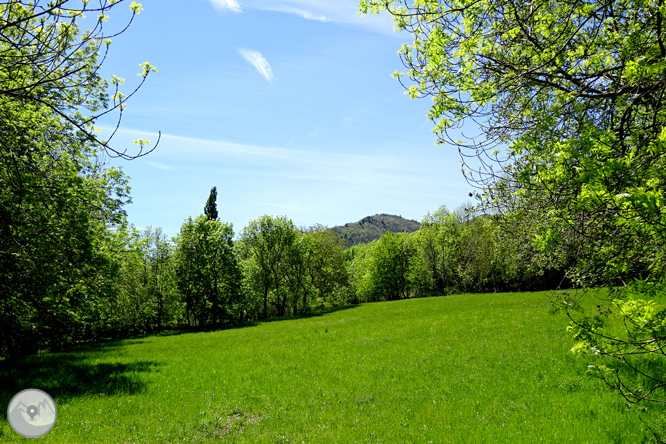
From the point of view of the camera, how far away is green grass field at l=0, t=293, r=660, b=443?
892cm

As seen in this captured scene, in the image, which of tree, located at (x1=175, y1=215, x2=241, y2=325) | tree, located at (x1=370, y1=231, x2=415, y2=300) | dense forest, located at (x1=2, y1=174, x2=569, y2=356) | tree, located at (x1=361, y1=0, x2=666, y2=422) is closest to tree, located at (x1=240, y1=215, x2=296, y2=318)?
dense forest, located at (x1=2, y1=174, x2=569, y2=356)

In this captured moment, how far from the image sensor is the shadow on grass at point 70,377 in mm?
12625

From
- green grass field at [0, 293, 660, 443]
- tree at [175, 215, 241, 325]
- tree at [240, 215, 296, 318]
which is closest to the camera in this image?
green grass field at [0, 293, 660, 443]

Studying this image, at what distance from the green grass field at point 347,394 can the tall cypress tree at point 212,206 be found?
1958 inches

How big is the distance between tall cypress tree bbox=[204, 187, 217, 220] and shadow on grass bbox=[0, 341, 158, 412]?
51.4 meters

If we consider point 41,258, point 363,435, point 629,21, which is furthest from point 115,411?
point 629,21

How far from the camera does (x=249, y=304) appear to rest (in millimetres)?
54219

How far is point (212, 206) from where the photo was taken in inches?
2694

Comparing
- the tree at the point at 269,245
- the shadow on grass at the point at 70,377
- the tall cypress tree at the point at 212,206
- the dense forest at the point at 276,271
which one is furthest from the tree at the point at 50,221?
the tall cypress tree at the point at 212,206

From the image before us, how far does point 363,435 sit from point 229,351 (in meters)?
15.2

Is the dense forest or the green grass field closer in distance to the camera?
the green grass field

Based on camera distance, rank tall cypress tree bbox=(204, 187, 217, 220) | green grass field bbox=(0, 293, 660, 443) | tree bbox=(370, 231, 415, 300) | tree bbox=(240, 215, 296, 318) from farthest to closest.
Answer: tree bbox=(370, 231, 415, 300), tall cypress tree bbox=(204, 187, 217, 220), tree bbox=(240, 215, 296, 318), green grass field bbox=(0, 293, 660, 443)

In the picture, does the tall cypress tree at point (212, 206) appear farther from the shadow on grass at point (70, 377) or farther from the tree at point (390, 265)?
the shadow on grass at point (70, 377)

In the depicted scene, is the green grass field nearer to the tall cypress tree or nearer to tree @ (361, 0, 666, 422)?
tree @ (361, 0, 666, 422)
